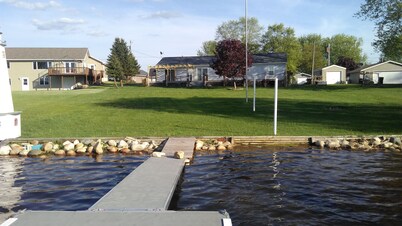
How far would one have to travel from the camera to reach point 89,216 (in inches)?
220

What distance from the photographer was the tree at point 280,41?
248 ft

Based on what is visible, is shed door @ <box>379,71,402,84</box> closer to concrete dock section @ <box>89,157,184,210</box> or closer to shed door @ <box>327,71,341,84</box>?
shed door @ <box>327,71,341,84</box>

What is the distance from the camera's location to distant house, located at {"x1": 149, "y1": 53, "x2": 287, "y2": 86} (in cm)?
4772

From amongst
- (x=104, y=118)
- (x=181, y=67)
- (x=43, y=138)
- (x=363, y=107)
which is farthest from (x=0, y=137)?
(x=181, y=67)

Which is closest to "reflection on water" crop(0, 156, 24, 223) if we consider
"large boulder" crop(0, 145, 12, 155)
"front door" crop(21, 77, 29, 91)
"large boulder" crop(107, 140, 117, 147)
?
"large boulder" crop(0, 145, 12, 155)

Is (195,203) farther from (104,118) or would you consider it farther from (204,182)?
(104,118)

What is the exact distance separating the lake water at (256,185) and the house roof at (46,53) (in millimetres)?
43011

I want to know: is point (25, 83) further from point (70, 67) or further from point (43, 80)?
point (70, 67)

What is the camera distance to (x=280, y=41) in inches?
3007

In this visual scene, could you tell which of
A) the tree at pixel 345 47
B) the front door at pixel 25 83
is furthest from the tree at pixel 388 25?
the tree at pixel 345 47

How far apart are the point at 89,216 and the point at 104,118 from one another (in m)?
13.2

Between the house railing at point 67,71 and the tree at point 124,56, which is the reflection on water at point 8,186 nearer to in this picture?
the house railing at point 67,71

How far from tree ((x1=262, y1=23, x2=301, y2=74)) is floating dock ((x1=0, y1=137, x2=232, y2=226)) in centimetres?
7021

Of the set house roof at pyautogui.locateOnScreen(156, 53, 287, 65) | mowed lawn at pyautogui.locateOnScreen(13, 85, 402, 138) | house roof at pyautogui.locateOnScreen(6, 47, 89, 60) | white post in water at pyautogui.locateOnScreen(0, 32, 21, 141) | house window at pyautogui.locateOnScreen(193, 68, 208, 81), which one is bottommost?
mowed lawn at pyautogui.locateOnScreen(13, 85, 402, 138)
